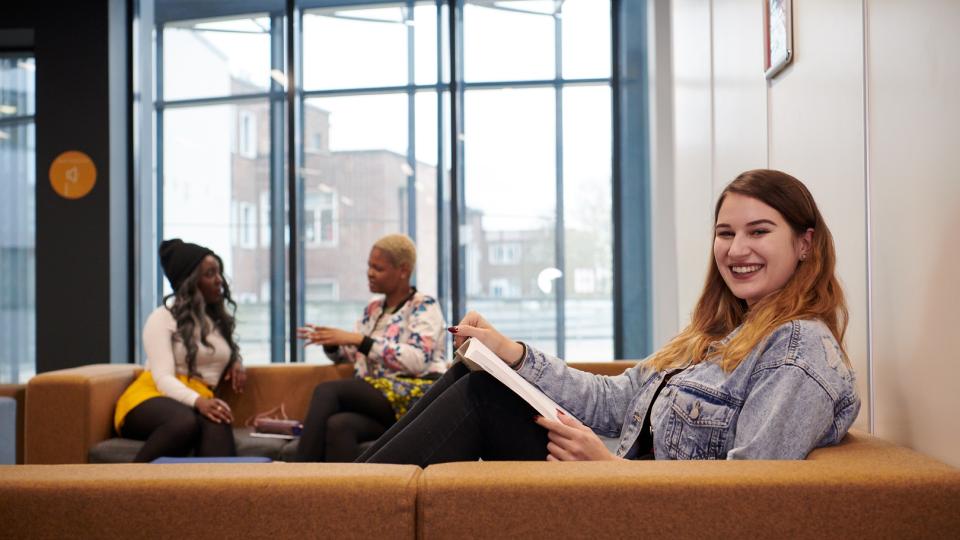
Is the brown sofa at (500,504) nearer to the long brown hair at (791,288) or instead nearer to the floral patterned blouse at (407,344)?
the long brown hair at (791,288)

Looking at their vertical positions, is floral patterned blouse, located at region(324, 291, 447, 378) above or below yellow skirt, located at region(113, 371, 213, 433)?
above

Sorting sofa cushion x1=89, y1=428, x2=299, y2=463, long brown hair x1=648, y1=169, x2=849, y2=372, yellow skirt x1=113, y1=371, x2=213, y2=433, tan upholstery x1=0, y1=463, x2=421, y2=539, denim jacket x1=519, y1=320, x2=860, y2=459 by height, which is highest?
long brown hair x1=648, y1=169, x2=849, y2=372

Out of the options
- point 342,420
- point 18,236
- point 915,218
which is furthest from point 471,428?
point 18,236

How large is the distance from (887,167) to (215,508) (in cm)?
152

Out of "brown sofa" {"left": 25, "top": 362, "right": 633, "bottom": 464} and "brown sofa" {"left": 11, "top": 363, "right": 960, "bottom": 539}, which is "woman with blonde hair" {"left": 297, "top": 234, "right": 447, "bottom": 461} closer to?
"brown sofa" {"left": 25, "top": 362, "right": 633, "bottom": 464}

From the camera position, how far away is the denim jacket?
1489 mm

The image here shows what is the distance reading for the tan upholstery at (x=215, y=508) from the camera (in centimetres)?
129

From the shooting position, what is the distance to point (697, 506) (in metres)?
1.27

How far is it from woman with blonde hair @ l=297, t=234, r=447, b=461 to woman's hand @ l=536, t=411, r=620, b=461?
5.45 ft

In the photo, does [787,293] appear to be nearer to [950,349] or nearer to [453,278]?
[950,349]

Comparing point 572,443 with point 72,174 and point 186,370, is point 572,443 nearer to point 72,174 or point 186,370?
point 186,370

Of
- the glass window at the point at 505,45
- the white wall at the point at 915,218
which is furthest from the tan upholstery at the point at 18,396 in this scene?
the glass window at the point at 505,45

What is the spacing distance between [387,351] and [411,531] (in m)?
2.19

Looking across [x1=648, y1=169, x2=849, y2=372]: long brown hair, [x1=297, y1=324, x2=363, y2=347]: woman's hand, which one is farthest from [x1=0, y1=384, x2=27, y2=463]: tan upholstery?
[x1=648, y1=169, x2=849, y2=372]: long brown hair
